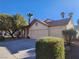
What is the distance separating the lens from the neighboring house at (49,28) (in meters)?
28.5

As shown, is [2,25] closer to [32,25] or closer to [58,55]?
[32,25]

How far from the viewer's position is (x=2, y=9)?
38.6 m

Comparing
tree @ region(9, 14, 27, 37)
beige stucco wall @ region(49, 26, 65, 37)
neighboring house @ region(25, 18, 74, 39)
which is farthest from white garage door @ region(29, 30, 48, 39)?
tree @ region(9, 14, 27, 37)

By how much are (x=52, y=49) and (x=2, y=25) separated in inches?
1055

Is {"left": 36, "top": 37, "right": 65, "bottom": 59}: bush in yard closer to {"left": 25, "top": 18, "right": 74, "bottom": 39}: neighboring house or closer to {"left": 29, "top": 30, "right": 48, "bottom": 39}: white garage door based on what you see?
{"left": 25, "top": 18, "right": 74, "bottom": 39}: neighboring house

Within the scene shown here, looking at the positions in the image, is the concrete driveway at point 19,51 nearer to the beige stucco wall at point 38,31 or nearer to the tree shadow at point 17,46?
the tree shadow at point 17,46

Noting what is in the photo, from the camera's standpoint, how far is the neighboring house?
2853 cm

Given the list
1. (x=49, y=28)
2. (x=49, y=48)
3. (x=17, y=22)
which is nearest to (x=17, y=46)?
(x=49, y=28)

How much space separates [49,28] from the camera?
98.7ft

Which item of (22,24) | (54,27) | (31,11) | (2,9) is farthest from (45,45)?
(31,11)

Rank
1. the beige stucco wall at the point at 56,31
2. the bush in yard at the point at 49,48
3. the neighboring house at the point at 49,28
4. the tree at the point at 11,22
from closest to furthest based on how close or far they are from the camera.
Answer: the bush in yard at the point at 49,48
the beige stucco wall at the point at 56,31
the neighboring house at the point at 49,28
the tree at the point at 11,22

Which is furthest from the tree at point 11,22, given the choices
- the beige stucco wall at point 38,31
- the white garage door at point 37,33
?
the white garage door at point 37,33

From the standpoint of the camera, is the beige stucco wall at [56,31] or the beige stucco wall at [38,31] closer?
the beige stucco wall at [56,31]

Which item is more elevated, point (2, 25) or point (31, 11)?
point (31, 11)
